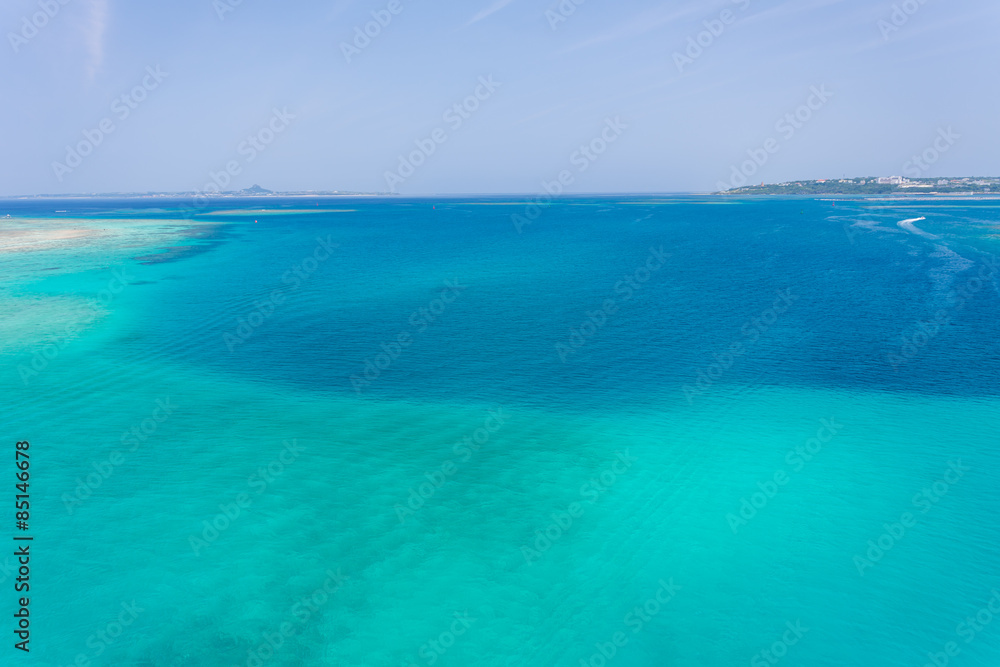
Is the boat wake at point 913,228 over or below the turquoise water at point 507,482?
below

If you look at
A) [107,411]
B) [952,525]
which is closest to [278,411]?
[107,411]

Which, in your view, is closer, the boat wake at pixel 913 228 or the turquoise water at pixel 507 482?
the turquoise water at pixel 507 482

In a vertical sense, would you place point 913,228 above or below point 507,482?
below

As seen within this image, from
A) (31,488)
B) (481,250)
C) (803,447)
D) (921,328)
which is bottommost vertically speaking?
(481,250)

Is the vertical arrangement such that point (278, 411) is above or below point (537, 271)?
above

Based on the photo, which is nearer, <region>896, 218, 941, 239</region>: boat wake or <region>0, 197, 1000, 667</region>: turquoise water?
<region>0, 197, 1000, 667</region>: turquoise water

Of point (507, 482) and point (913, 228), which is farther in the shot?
point (913, 228)

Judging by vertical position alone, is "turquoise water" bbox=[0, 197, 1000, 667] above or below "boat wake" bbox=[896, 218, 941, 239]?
above

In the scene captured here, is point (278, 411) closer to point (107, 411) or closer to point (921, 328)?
point (107, 411)
